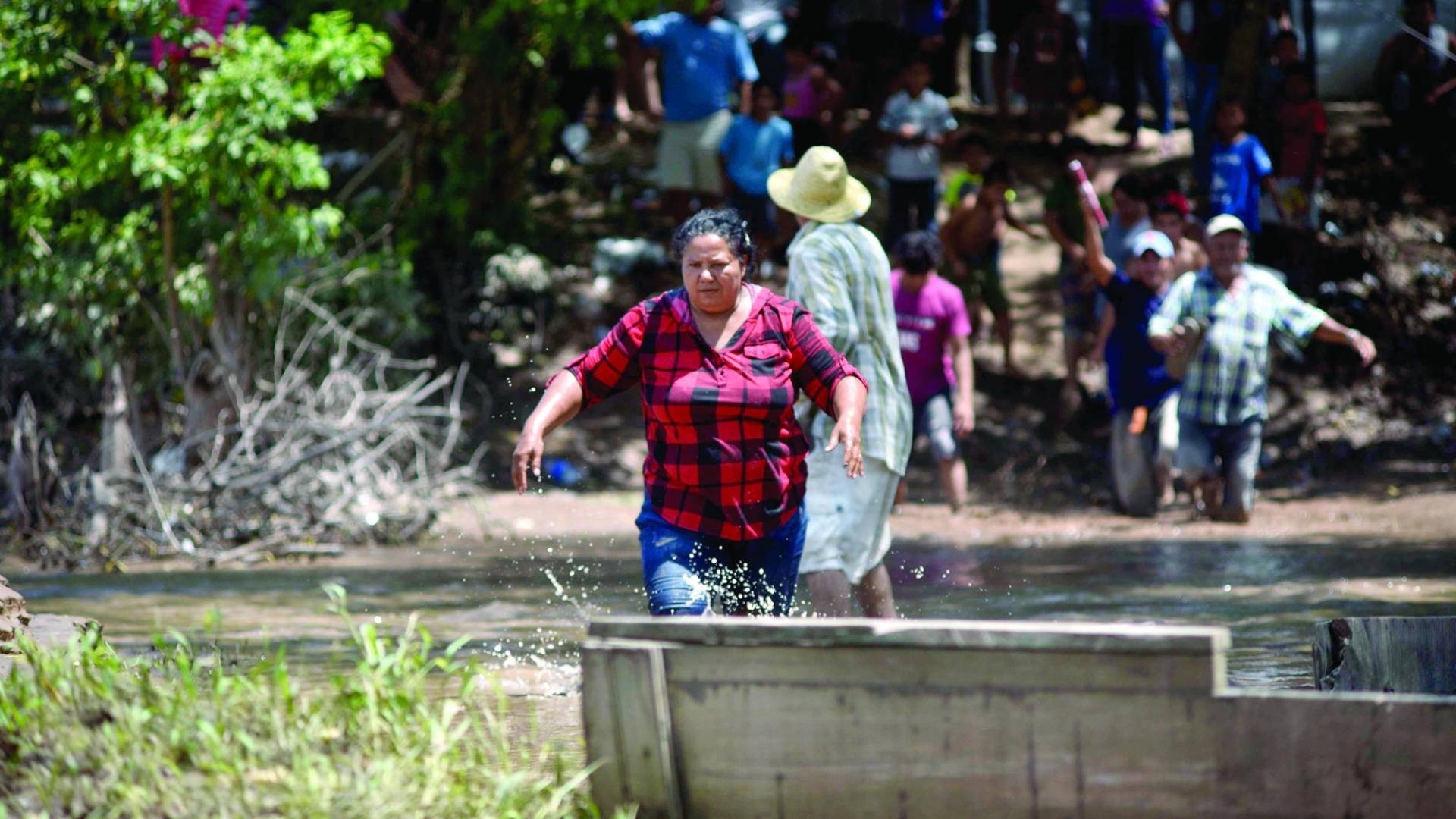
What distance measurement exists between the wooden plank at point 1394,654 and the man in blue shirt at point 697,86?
393 inches

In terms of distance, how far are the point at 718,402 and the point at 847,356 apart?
4.50 ft

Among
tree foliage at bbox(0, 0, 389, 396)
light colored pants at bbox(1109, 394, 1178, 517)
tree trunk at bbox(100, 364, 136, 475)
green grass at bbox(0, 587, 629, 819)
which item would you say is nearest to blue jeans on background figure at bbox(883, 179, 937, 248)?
light colored pants at bbox(1109, 394, 1178, 517)

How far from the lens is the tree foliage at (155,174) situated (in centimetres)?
1104

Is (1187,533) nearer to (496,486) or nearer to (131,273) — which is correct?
(496,486)

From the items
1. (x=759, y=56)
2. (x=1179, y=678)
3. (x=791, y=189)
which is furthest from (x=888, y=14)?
(x=1179, y=678)

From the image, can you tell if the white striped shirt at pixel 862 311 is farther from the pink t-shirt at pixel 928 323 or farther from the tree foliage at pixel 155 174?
the tree foliage at pixel 155 174

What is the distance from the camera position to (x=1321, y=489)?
1312 cm

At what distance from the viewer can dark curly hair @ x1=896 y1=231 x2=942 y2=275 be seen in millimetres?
10555

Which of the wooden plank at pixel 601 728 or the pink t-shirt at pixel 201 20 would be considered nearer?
the wooden plank at pixel 601 728

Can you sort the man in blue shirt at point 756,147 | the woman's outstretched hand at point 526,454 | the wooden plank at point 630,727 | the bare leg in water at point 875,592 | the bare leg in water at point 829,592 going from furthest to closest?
the man in blue shirt at point 756,147
the bare leg in water at point 875,592
the bare leg in water at point 829,592
the woman's outstretched hand at point 526,454
the wooden plank at point 630,727

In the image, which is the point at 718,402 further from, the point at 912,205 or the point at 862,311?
the point at 912,205

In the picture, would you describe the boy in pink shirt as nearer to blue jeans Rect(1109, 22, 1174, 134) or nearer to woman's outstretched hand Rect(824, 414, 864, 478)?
woman's outstretched hand Rect(824, 414, 864, 478)

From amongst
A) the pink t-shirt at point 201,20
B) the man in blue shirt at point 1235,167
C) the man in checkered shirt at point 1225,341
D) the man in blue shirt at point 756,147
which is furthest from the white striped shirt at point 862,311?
the man in blue shirt at point 756,147

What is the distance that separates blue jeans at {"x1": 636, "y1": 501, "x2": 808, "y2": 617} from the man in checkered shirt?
18.7ft
